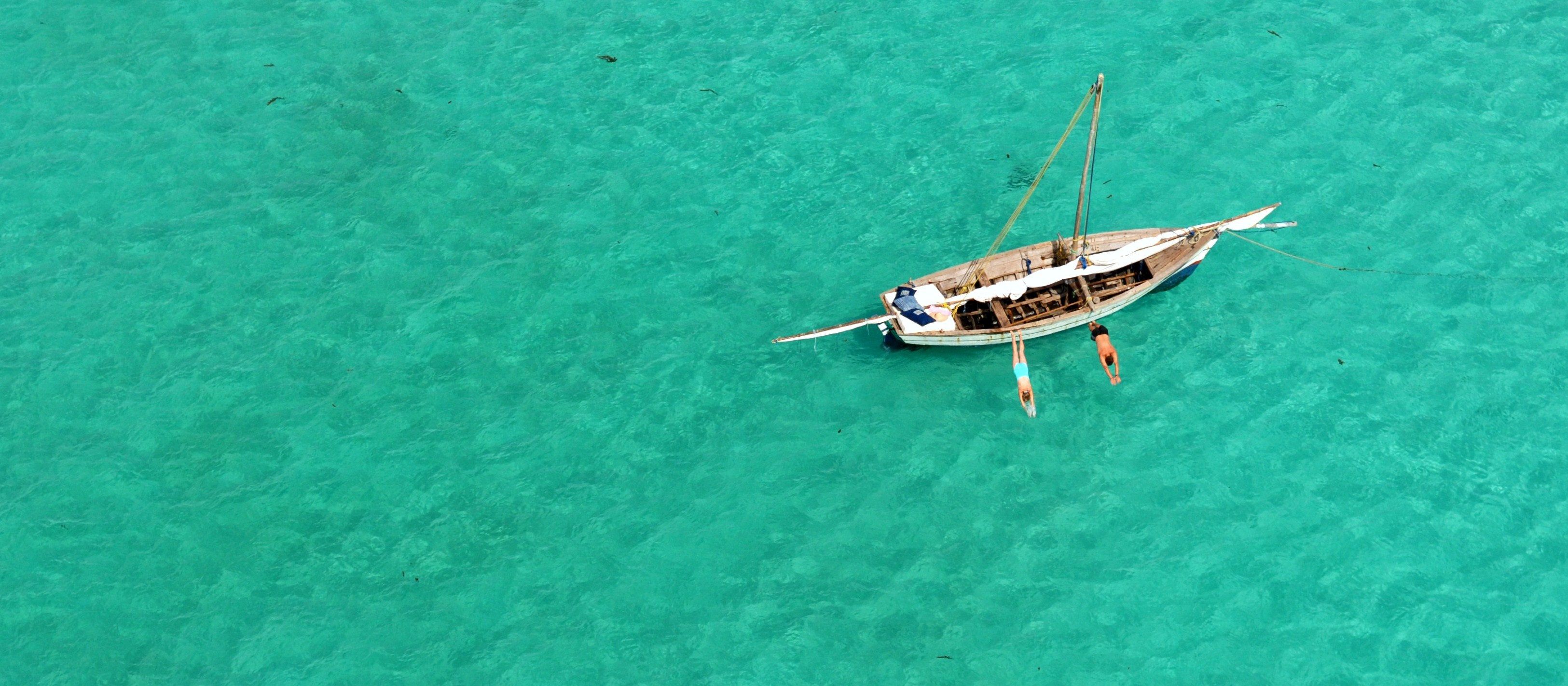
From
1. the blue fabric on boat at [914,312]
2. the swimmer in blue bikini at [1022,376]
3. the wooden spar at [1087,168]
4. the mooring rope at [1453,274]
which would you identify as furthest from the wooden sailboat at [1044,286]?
the mooring rope at [1453,274]

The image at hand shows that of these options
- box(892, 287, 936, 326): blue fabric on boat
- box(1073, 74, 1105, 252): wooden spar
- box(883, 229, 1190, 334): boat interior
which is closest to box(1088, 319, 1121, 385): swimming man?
box(883, 229, 1190, 334): boat interior

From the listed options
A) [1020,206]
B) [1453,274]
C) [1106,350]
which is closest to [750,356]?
[1020,206]

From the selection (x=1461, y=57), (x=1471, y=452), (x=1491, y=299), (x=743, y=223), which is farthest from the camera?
(x=1461, y=57)

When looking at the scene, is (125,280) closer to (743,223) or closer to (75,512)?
(75,512)

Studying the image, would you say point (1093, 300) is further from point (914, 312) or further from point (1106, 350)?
point (914, 312)

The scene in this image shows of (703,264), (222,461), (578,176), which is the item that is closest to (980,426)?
(703,264)
